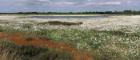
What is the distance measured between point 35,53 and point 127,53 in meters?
6.37

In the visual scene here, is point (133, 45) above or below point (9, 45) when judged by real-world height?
below

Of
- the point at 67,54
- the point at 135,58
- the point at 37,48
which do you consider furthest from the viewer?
the point at 135,58

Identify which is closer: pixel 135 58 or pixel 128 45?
pixel 135 58

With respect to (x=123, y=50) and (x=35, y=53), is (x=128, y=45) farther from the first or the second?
(x=35, y=53)

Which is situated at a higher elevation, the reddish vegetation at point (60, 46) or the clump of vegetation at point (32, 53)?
the clump of vegetation at point (32, 53)

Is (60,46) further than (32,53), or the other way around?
(60,46)

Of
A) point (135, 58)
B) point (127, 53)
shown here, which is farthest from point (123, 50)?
point (135, 58)

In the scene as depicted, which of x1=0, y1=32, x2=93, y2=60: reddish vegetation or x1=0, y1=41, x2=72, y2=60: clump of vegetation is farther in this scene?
x1=0, y1=32, x2=93, y2=60: reddish vegetation

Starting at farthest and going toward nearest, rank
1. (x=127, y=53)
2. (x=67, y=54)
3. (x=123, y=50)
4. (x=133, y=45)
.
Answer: (x=133, y=45), (x=123, y=50), (x=127, y=53), (x=67, y=54)

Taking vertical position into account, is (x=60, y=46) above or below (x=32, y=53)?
below

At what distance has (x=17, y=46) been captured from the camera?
18453mm

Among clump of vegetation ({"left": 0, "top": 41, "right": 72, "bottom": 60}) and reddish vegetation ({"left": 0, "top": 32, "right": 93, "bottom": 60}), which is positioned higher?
clump of vegetation ({"left": 0, "top": 41, "right": 72, "bottom": 60})

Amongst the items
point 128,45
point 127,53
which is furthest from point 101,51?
point 128,45

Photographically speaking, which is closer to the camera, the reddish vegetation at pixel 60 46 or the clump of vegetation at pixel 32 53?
the clump of vegetation at pixel 32 53
